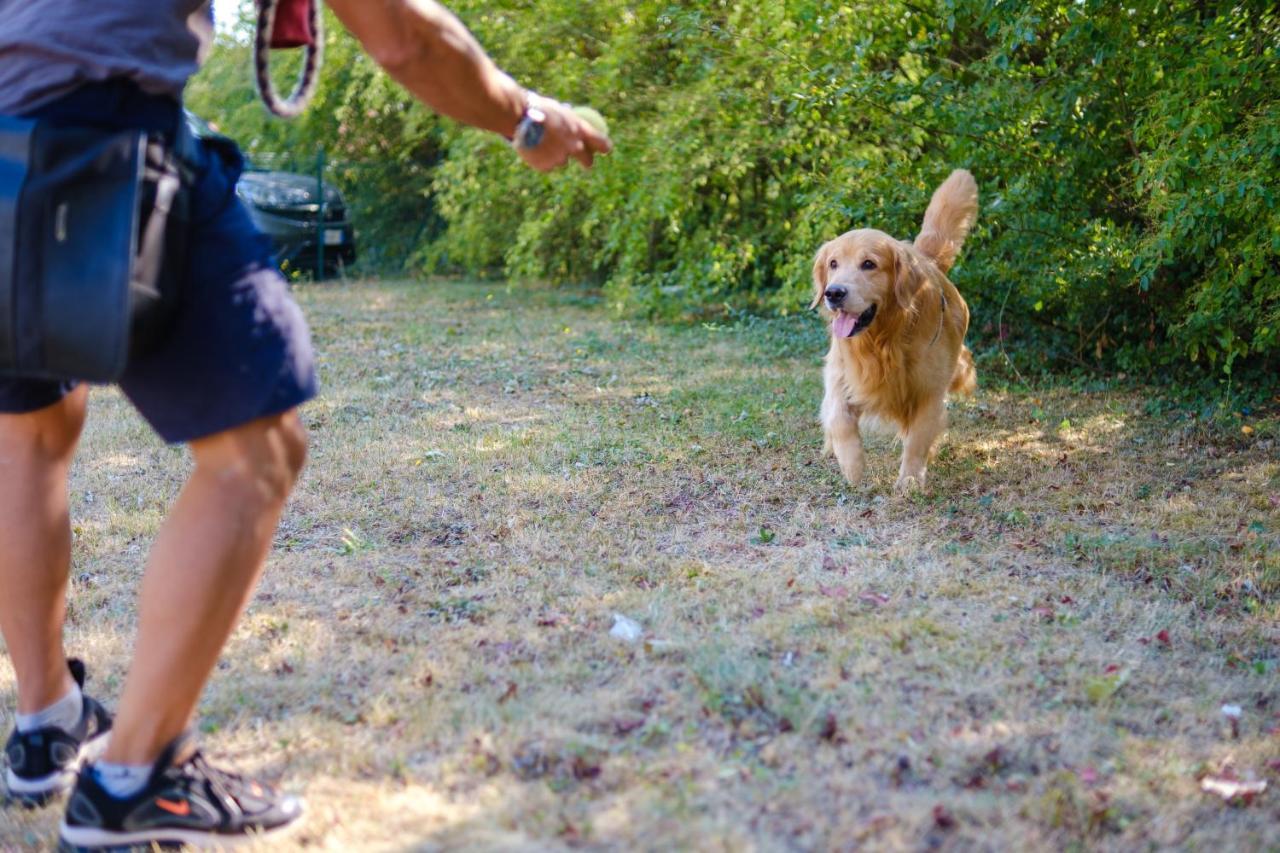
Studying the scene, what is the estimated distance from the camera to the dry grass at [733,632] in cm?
213

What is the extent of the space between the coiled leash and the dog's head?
3077 millimetres

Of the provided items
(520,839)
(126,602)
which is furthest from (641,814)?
(126,602)

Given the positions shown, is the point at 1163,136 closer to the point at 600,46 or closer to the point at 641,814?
the point at 641,814

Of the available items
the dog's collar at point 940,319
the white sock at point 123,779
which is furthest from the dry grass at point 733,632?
the dog's collar at point 940,319

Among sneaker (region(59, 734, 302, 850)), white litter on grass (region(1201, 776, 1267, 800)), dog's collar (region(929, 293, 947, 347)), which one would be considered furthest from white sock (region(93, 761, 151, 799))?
dog's collar (region(929, 293, 947, 347))

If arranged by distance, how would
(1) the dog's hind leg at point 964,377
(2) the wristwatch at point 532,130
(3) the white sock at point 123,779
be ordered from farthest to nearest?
1. (1) the dog's hind leg at point 964,377
2. (2) the wristwatch at point 532,130
3. (3) the white sock at point 123,779

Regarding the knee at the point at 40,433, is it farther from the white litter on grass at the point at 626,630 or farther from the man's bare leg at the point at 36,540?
the white litter on grass at the point at 626,630

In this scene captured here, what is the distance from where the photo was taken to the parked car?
13.3m

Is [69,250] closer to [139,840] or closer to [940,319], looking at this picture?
[139,840]

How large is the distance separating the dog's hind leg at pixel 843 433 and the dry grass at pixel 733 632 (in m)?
0.11

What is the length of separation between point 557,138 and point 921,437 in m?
3.11

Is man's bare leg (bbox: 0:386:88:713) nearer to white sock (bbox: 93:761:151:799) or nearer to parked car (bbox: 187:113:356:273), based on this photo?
white sock (bbox: 93:761:151:799)

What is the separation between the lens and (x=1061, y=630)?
305cm

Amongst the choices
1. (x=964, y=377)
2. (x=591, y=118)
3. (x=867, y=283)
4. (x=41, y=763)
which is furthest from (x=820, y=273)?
(x=41, y=763)
